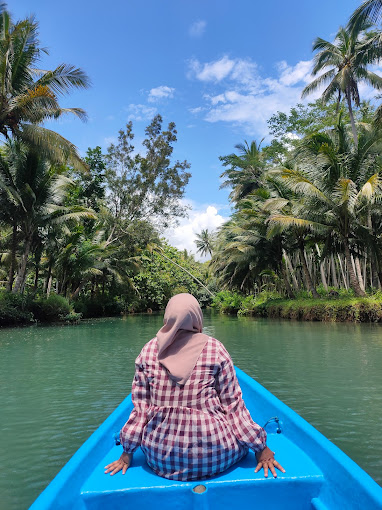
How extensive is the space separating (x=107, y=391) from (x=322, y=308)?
44.0 feet

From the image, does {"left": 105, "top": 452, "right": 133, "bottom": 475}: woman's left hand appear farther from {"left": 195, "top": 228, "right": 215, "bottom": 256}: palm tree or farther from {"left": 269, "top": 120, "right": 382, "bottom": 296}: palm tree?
{"left": 195, "top": 228, "right": 215, "bottom": 256}: palm tree

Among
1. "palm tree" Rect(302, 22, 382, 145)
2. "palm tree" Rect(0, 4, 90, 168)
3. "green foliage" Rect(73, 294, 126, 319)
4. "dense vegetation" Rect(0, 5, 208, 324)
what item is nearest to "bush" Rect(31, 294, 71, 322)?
"dense vegetation" Rect(0, 5, 208, 324)

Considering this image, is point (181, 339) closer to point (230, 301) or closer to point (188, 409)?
point (188, 409)

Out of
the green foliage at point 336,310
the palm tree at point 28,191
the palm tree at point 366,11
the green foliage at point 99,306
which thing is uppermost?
the palm tree at point 366,11

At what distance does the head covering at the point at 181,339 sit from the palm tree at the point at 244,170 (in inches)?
1188

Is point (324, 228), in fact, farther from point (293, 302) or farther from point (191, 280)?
point (191, 280)

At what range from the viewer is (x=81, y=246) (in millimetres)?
21250

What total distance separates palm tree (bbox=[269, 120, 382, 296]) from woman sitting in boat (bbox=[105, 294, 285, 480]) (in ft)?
47.5

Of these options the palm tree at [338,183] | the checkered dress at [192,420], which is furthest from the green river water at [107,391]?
the palm tree at [338,183]

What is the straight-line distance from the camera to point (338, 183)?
15.7 metres

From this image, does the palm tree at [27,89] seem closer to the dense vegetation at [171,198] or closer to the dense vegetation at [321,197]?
the dense vegetation at [171,198]

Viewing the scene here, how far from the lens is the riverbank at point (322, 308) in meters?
14.9

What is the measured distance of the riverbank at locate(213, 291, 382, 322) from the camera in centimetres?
1491

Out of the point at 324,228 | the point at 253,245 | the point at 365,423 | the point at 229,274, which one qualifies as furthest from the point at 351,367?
the point at 229,274
